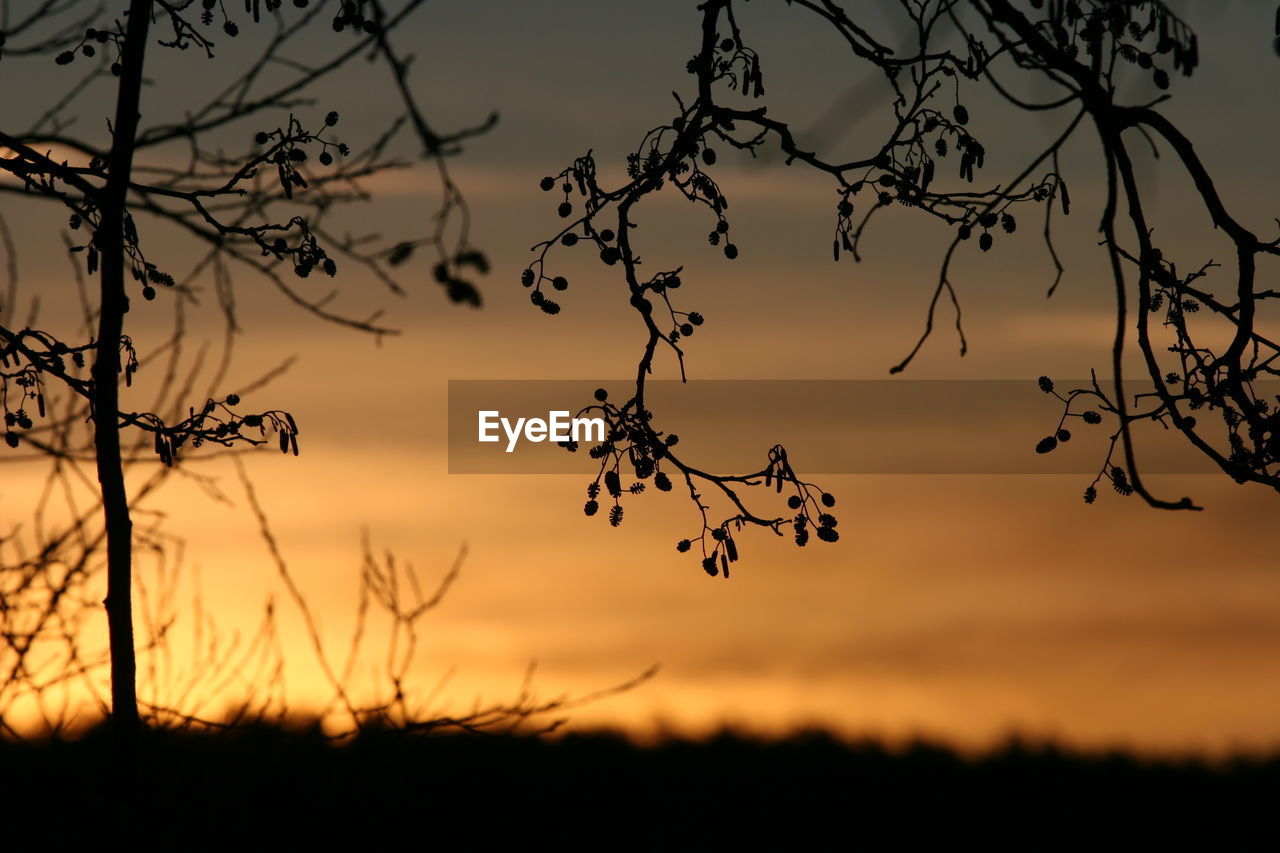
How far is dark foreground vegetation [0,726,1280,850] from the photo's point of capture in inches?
291

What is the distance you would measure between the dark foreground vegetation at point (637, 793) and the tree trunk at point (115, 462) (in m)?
0.65

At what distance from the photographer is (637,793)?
12.7 meters

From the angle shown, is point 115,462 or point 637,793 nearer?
point 115,462

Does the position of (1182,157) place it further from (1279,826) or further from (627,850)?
(1279,826)

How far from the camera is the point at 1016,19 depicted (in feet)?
14.0

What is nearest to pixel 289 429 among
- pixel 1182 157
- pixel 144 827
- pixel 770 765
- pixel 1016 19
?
pixel 144 827

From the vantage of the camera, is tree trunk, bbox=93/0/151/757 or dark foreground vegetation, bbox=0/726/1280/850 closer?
tree trunk, bbox=93/0/151/757

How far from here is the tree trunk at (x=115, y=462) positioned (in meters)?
4.86

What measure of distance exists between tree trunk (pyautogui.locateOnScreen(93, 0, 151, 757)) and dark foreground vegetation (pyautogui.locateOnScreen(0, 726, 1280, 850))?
0.65 metres

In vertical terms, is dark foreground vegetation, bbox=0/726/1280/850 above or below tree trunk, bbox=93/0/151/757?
below

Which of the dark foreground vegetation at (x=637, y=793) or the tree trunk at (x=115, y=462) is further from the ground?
the tree trunk at (x=115, y=462)

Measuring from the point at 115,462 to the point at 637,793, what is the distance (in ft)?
28.9

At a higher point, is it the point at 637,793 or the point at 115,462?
the point at 115,462

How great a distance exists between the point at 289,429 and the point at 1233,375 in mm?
3451
